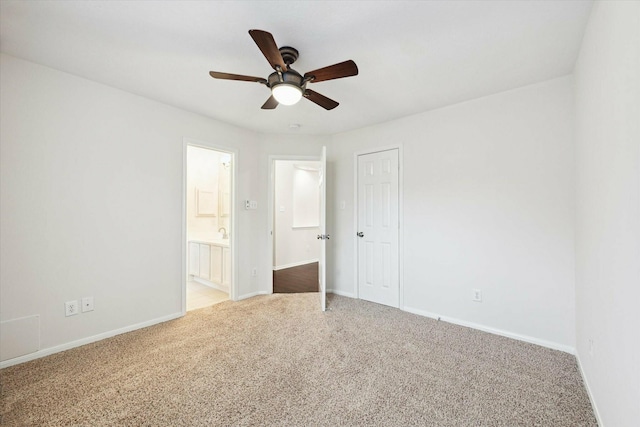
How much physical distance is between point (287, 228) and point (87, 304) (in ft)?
13.0

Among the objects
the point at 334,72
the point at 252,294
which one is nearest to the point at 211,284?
the point at 252,294

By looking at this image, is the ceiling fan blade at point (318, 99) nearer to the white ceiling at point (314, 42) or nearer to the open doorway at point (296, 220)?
the white ceiling at point (314, 42)

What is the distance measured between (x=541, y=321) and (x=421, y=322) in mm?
1086

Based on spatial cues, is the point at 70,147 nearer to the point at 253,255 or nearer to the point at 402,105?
the point at 253,255

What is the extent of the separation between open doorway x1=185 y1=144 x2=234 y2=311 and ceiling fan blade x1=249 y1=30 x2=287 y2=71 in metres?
3.00

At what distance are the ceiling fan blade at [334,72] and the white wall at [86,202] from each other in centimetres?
206

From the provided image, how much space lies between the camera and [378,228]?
379 centimetres

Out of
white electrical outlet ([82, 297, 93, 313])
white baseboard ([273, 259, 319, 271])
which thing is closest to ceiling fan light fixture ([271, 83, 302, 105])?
white electrical outlet ([82, 297, 93, 313])

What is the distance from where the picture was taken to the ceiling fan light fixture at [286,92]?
2.02m

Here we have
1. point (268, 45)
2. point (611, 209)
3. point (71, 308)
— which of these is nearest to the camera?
point (611, 209)

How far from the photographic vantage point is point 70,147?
2.47m

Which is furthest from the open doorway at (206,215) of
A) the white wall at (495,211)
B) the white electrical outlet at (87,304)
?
the white wall at (495,211)

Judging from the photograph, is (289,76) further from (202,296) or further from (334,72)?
(202,296)

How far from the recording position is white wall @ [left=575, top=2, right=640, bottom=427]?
1.11 m
